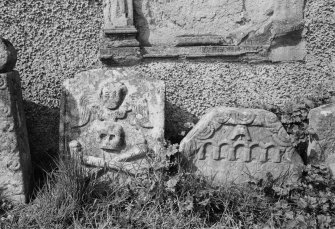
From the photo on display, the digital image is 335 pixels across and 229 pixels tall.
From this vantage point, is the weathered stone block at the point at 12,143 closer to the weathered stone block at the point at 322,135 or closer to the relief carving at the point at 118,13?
the relief carving at the point at 118,13

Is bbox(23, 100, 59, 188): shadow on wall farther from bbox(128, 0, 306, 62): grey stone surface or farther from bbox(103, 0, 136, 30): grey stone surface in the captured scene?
bbox(128, 0, 306, 62): grey stone surface

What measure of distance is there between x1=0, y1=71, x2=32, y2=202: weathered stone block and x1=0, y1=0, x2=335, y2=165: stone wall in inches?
23.6

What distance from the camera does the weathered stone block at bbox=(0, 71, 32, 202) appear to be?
2572 millimetres

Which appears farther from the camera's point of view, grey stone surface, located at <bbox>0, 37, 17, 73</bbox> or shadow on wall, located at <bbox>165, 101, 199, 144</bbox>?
shadow on wall, located at <bbox>165, 101, 199, 144</bbox>

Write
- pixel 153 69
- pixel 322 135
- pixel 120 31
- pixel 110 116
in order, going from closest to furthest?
pixel 322 135, pixel 110 116, pixel 120 31, pixel 153 69

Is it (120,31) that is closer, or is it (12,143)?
(12,143)

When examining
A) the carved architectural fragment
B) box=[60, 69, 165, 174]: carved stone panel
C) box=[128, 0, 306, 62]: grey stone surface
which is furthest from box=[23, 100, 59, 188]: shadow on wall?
box=[128, 0, 306, 62]: grey stone surface

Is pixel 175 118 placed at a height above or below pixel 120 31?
below

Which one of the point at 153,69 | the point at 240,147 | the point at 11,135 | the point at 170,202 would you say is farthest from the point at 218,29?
the point at 11,135

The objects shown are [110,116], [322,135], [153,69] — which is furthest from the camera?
[153,69]

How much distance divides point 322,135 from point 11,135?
2.28m

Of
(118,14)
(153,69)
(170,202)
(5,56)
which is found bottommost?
(170,202)

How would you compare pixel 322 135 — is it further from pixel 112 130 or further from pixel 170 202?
pixel 112 130

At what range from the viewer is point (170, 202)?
2.62 meters
